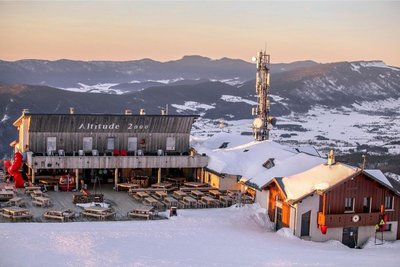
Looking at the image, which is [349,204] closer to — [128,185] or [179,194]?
[179,194]

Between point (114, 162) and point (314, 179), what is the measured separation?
13.2 metres

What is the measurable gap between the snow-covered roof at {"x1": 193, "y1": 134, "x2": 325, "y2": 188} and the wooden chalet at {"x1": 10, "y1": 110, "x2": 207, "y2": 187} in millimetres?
1520

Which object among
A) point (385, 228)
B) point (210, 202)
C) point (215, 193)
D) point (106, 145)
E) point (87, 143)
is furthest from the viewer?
point (106, 145)

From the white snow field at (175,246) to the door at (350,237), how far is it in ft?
2.09

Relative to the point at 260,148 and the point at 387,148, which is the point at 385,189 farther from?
the point at 387,148

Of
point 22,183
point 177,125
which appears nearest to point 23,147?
point 22,183

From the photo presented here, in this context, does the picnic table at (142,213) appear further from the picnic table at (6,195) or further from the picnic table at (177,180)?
the picnic table at (177,180)

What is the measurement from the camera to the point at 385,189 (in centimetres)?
2830

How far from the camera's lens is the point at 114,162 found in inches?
1432

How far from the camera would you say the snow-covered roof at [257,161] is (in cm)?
3253

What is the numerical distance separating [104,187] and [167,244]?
13.5 meters

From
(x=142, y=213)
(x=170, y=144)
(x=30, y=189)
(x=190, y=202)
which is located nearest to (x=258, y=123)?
(x=170, y=144)

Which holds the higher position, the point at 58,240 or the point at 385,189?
the point at 385,189

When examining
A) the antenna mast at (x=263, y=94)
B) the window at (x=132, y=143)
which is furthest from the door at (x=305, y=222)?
the antenna mast at (x=263, y=94)
